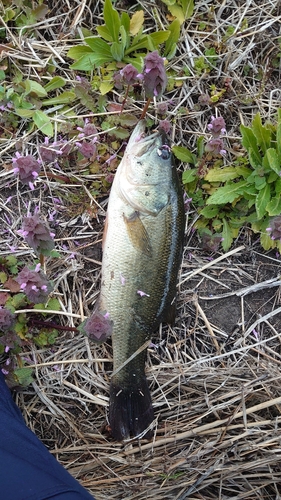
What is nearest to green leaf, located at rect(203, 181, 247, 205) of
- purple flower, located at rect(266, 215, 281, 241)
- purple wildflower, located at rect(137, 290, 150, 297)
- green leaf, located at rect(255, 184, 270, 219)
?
green leaf, located at rect(255, 184, 270, 219)

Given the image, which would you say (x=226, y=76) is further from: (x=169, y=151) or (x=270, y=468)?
(x=270, y=468)

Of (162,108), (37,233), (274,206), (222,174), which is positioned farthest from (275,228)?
(37,233)

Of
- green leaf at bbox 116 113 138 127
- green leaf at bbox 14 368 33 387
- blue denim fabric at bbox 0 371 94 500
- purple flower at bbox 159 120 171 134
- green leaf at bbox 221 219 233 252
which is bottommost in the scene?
blue denim fabric at bbox 0 371 94 500

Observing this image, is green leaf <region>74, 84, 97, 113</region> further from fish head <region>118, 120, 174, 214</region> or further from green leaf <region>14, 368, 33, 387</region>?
green leaf <region>14, 368, 33, 387</region>

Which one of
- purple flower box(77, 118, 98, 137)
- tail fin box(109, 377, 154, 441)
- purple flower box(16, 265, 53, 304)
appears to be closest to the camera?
purple flower box(16, 265, 53, 304)

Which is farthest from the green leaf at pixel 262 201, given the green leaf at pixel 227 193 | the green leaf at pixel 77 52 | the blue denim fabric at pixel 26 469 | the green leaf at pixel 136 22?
the blue denim fabric at pixel 26 469

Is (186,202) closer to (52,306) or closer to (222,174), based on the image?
(222,174)
